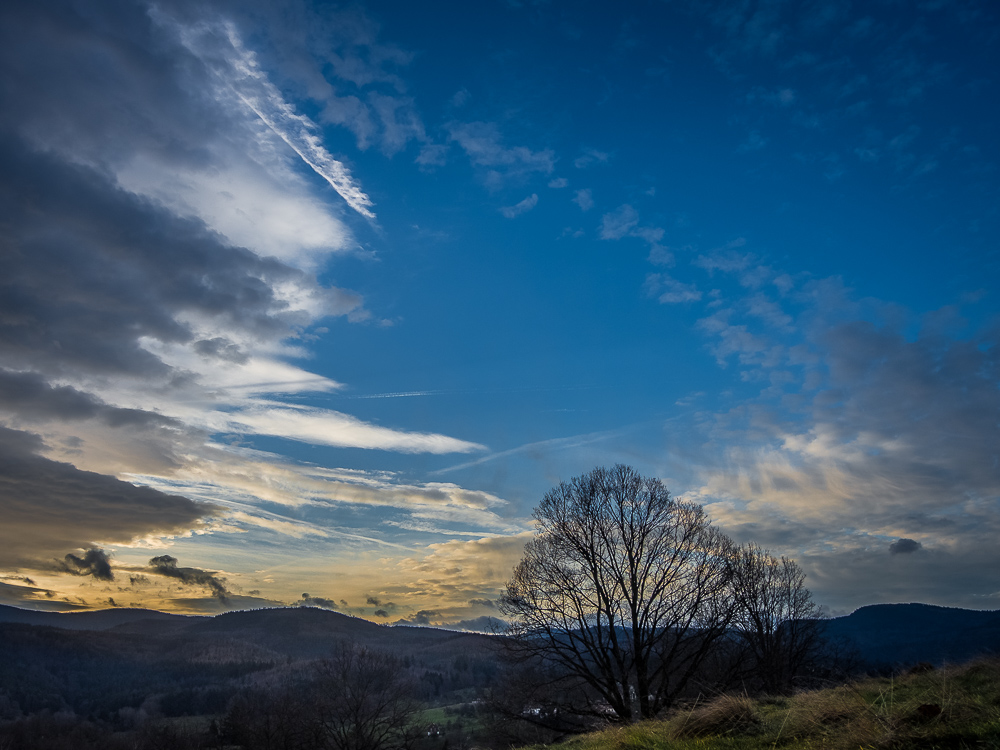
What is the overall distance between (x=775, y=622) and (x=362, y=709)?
4158 cm

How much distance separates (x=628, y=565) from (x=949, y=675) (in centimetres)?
1189

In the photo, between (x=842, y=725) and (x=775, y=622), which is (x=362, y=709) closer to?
(x=775, y=622)

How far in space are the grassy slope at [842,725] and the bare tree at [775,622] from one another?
A: 2647cm

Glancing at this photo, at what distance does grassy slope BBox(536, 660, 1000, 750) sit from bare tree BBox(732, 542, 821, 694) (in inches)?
1042

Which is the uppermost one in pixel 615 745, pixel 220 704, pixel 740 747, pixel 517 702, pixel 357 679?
pixel 740 747

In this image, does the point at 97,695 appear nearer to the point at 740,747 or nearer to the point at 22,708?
the point at 22,708

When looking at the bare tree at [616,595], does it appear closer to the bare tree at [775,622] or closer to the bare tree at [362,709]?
the bare tree at [775,622]

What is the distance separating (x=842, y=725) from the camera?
6457mm

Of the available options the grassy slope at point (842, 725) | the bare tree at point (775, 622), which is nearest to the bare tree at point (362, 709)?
the bare tree at point (775, 622)

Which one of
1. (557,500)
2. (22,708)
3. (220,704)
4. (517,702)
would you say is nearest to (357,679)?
(517,702)

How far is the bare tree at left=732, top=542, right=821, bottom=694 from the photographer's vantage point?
3266 centimetres

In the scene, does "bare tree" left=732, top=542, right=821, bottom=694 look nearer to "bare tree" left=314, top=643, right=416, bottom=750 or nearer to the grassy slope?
the grassy slope

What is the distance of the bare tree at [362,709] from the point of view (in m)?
53.4

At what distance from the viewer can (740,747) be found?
654 centimetres
